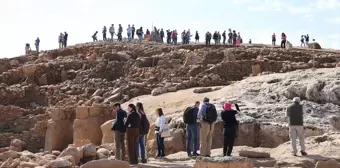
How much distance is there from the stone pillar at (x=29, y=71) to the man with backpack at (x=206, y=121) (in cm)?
2056

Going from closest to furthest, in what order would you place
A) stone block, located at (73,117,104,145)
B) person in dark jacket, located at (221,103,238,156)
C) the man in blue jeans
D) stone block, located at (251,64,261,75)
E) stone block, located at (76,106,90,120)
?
person in dark jacket, located at (221,103,238,156), the man in blue jeans, stone block, located at (73,117,104,145), stone block, located at (76,106,90,120), stone block, located at (251,64,261,75)

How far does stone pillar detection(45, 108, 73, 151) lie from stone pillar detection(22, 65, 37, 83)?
11636 mm

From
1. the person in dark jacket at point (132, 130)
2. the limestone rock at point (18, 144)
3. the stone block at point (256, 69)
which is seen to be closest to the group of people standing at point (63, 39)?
the limestone rock at point (18, 144)

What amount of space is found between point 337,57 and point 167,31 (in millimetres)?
14755

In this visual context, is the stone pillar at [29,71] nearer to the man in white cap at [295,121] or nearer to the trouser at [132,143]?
the trouser at [132,143]

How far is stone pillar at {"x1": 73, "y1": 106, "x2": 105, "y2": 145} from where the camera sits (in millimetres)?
19344

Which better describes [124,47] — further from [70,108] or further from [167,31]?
[70,108]

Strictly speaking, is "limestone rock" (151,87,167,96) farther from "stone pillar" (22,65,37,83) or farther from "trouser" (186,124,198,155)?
"stone pillar" (22,65,37,83)

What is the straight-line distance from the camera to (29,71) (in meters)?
32.5

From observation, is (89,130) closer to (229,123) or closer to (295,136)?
(229,123)

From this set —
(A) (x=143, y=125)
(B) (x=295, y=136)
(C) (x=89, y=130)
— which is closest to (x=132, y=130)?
(A) (x=143, y=125)

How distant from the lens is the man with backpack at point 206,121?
1266 centimetres

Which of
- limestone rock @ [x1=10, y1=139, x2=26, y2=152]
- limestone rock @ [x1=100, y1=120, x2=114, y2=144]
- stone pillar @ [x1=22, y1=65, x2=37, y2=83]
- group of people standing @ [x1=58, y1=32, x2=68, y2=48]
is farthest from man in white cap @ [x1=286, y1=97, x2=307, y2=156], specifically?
group of people standing @ [x1=58, y1=32, x2=68, y2=48]

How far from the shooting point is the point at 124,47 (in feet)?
117
